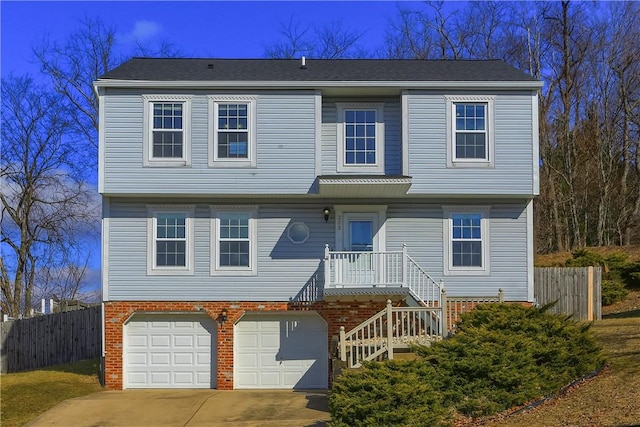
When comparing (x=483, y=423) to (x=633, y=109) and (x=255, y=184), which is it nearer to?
(x=255, y=184)

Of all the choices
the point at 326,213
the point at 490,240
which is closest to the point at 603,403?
the point at 490,240

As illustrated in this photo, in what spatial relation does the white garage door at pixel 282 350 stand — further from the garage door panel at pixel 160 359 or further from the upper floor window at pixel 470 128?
the upper floor window at pixel 470 128

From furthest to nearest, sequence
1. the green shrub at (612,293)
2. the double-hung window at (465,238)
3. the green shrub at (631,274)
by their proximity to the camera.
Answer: the green shrub at (631,274) → the green shrub at (612,293) → the double-hung window at (465,238)

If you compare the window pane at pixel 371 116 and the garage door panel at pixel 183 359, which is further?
the window pane at pixel 371 116

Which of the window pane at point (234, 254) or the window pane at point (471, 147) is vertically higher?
the window pane at point (471, 147)

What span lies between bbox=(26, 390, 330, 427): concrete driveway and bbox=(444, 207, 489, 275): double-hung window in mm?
4772

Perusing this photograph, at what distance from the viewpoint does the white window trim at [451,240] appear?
18.6 meters

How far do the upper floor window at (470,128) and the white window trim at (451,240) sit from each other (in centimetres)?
128

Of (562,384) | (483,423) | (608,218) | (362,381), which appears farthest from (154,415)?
(608,218)

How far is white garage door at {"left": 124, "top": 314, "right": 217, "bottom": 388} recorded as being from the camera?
1878cm

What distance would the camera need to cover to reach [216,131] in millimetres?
18328

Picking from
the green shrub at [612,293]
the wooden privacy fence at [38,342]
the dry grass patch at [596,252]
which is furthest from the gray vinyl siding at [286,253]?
the dry grass patch at [596,252]

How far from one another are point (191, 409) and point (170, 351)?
3.32 m

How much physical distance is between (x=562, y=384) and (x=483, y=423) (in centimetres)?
206
